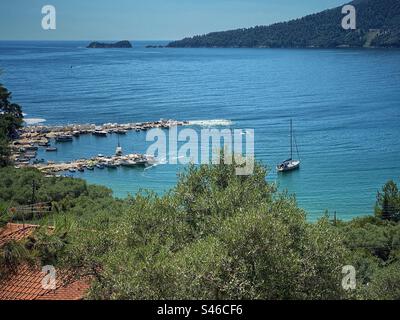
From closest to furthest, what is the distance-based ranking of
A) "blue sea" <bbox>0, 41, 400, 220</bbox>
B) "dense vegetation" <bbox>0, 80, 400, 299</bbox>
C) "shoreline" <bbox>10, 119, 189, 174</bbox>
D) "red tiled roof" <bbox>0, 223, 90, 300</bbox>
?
1. "dense vegetation" <bbox>0, 80, 400, 299</bbox>
2. "red tiled roof" <bbox>0, 223, 90, 300</bbox>
3. "blue sea" <bbox>0, 41, 400, 220</bbox>
4. "shoreline" <bbox>10, 119, 189, 174</bbox>

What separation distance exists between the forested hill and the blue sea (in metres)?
7.96

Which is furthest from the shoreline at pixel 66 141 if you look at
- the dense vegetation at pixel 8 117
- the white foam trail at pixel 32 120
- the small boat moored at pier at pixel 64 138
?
the white foam trail at pixel 32 120

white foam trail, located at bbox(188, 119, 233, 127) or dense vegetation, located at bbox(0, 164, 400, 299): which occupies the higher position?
dense vegetation, located at bbox(0, 164, 400, 299)

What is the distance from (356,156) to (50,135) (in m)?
23.4

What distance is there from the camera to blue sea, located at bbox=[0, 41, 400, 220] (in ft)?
111

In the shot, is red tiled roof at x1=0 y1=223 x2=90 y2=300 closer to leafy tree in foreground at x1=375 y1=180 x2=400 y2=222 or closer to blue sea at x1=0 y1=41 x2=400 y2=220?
leafy tree in foreground at x1=375 y1=180 x2=400 y2=222

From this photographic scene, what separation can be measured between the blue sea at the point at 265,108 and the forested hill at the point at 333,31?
26.1 feet

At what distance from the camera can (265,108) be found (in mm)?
56719

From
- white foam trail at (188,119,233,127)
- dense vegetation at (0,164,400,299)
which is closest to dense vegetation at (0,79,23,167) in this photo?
white foam trail at (188,119,233,127)

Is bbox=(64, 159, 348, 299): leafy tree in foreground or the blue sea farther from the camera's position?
the blue sea

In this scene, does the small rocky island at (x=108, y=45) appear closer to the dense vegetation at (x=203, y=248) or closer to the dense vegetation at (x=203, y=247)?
the dense vegetation at (x=203, y=247)

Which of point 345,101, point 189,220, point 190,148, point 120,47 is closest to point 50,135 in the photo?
point 190,148

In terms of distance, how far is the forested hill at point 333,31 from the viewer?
10756cm

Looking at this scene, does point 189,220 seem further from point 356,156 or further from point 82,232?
point 356,156
